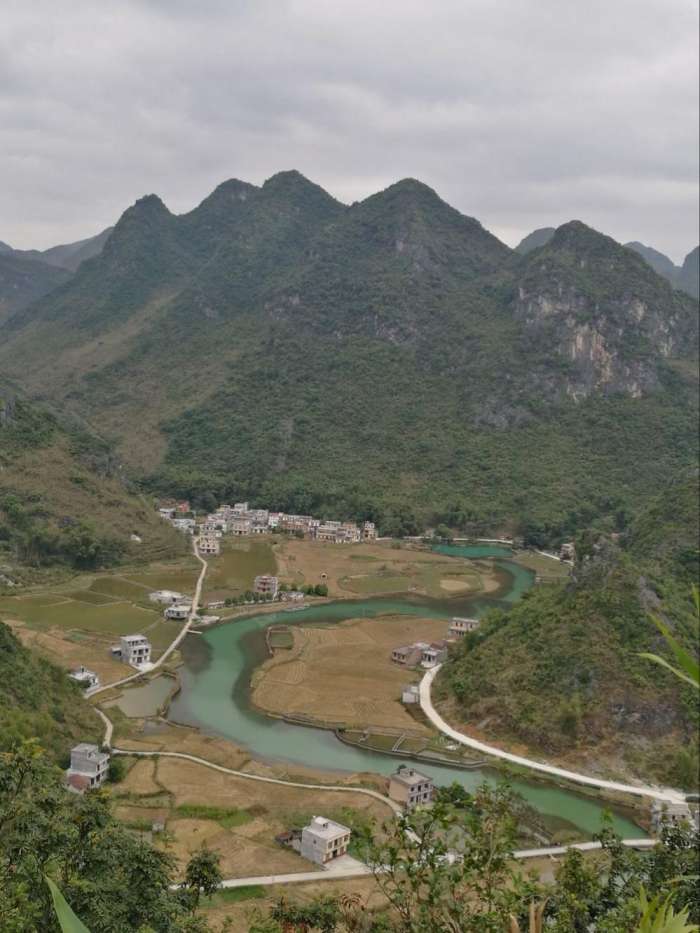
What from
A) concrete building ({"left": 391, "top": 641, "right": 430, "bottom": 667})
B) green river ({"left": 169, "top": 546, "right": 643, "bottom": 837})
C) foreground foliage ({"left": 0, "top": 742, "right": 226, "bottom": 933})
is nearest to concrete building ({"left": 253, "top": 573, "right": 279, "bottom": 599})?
green river ({"left": 169, "top": 546, "right": 643, "bottom": 837})

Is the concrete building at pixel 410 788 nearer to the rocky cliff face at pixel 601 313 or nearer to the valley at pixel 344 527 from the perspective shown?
the valley at pixel 344 527

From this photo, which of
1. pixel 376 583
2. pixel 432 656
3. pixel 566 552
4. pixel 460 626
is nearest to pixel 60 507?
pixel 376 583

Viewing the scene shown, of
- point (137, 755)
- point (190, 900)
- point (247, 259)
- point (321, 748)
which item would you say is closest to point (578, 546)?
point (321, 748)

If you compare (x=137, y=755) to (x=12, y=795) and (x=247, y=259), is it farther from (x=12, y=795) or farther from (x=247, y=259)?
(x=247, y=259)

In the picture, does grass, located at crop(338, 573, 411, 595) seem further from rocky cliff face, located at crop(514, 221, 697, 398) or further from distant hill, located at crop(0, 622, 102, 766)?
rocky cliff face, located at crop(514, 221, 697, 398)

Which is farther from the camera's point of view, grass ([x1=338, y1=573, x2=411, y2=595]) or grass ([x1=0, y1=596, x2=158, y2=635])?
grass ([x1=338, y1=573, x2=411, y2=595])

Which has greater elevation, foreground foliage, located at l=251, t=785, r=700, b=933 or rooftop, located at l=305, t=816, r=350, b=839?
foreground foliage, located at l=251, t=785, r=700, b=933

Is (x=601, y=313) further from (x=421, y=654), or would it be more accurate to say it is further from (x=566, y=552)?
(x=421, y=654)
